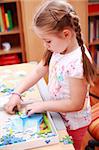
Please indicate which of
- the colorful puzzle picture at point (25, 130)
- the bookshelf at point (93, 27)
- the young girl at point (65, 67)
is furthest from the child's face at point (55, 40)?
the bookshelf at point (93, 27)

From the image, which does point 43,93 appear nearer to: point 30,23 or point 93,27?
point 30,23

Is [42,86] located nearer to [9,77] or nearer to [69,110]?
[9,77]

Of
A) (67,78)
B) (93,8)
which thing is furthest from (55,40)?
(93,8)

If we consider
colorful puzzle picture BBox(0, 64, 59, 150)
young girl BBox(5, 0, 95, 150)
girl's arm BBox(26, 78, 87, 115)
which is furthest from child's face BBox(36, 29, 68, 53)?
colorful puzzle picture BBox(0, 64, 59, 150)

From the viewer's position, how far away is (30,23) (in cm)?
272

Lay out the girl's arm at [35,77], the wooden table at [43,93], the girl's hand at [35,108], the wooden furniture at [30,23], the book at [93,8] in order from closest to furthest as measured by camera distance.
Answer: the wooden table at [43,93] → the girl's hand at [35,108] → the girl's arm at [35,77] → the wooden furniture at [30,23] → the book at [93,8]

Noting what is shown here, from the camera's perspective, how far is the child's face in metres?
0.94

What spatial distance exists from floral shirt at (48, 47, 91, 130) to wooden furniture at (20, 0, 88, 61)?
5.42ft

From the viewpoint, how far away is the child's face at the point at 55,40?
94 cm

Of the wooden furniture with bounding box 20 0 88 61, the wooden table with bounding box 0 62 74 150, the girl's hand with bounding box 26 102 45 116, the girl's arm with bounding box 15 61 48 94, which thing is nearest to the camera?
the wooden table with bounding box 0 62 74 150

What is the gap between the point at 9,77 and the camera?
1318 millimetres

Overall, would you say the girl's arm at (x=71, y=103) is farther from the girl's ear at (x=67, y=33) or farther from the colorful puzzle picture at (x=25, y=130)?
the girl's ear at (x=67, y=33)

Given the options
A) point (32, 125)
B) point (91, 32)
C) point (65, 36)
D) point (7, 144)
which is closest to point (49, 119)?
point (32, 125)

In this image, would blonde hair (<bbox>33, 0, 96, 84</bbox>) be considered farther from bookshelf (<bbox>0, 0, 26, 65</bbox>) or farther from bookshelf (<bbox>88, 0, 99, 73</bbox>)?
bookshelf (<bbox>88, 0, 99, 73</bbox>)
